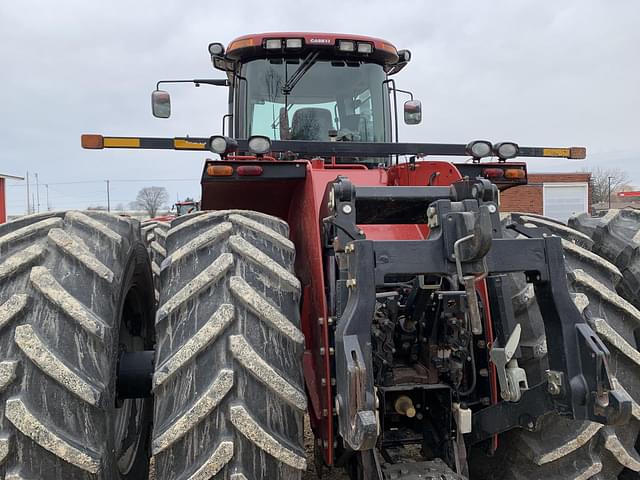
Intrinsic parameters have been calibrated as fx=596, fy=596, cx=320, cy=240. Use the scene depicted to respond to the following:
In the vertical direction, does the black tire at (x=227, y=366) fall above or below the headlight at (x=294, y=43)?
below

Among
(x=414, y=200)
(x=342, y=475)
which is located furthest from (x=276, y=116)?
(x=342, y=475)

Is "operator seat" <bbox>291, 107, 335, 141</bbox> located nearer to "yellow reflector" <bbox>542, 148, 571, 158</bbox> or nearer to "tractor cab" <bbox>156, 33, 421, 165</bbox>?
"tractor cab" <bbox>156, 33, 421, 165</bbox>

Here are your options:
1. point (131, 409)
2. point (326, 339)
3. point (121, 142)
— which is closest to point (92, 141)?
point (121, 142)

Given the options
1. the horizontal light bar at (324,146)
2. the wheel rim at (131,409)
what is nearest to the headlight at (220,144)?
the horizontal light bar at (324,146)

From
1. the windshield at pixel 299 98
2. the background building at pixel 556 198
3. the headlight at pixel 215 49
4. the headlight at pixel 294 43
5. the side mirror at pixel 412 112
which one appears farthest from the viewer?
the background building at pixel 556 198

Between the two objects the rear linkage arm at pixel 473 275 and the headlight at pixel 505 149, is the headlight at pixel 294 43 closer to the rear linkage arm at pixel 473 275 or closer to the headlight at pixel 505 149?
the headlight at pixel 505 149

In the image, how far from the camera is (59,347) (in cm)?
201

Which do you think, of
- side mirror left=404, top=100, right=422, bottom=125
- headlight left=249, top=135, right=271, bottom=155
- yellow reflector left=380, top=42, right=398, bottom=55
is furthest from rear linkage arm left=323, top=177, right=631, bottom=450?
side mirror left=404, top=100, right=422, bottom=125

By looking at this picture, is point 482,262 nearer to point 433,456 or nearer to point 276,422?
point 276,422

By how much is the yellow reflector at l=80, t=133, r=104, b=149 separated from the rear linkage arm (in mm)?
1871

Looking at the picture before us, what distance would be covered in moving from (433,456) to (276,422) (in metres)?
0.93

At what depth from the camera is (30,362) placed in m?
1.96

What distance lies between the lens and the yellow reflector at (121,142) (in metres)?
3.46

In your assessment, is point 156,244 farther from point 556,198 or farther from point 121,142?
point 556,198
